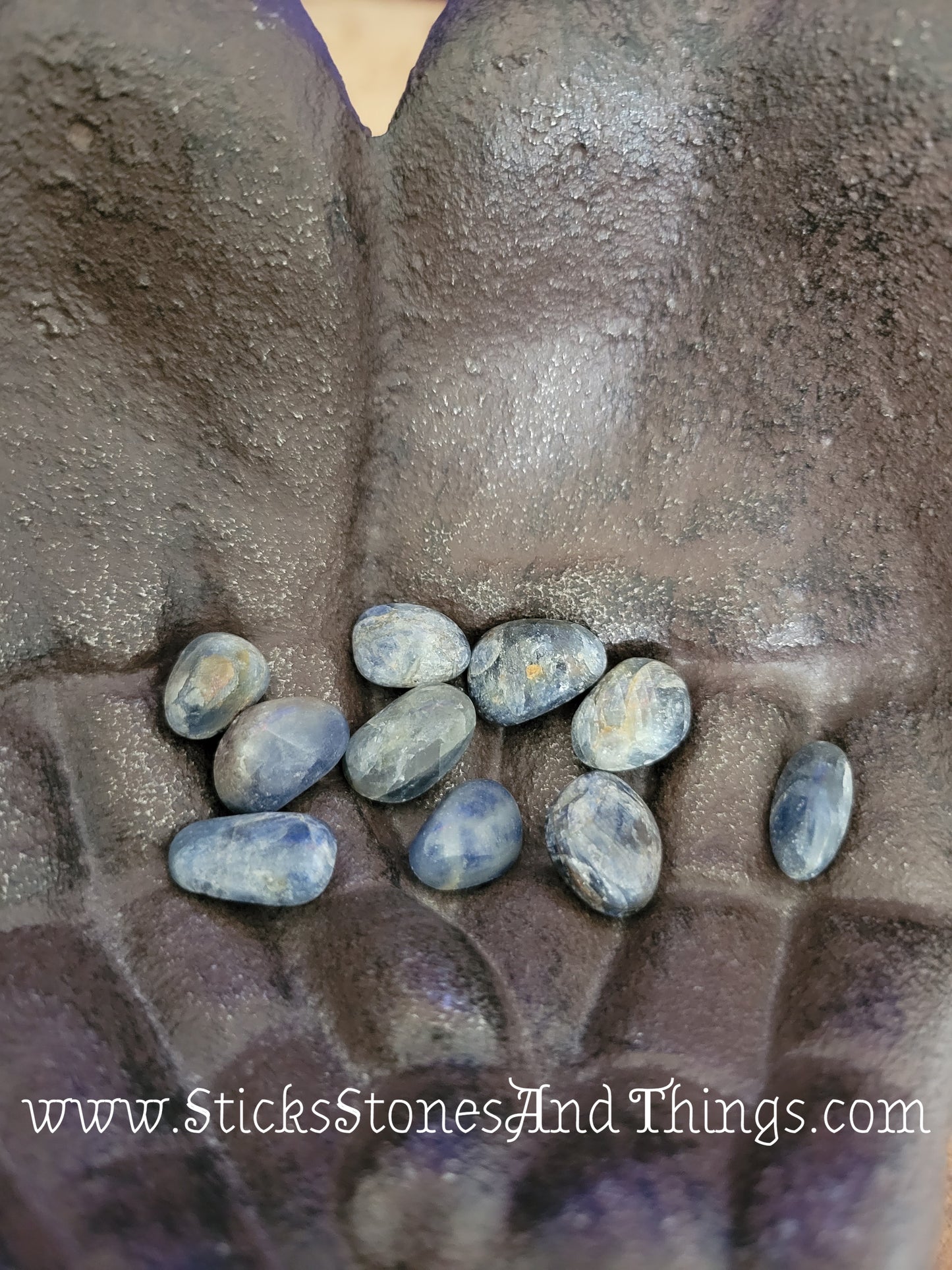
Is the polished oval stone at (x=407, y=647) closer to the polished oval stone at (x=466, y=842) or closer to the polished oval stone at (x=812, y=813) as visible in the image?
the polished oval stone at (x=466, y=842)

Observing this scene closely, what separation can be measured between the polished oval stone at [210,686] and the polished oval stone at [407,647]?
7 cm

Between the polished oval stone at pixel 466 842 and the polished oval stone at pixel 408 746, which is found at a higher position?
the polished oval stone at pixel 408 746

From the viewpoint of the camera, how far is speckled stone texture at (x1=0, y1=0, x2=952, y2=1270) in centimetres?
38

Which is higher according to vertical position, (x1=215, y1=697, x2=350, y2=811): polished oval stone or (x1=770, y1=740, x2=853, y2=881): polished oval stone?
(x1=215, y1=697, x2=350, y2=811): polished oval stone

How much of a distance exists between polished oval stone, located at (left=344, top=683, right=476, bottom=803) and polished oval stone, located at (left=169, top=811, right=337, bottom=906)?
6cm

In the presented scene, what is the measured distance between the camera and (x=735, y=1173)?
38cm

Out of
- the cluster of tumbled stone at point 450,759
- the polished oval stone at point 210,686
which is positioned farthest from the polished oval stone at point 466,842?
the polished oval stone at point 210,686

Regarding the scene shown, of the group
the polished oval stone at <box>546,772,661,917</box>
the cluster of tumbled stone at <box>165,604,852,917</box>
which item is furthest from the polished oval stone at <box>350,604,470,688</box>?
the polished oval stone at <box>546,772,661,917</box>

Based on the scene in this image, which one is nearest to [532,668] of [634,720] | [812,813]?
[634,720]

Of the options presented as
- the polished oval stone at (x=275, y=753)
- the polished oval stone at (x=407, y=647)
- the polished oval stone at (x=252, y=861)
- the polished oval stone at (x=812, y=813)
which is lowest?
the polished oval stone at (x=812, y=813)

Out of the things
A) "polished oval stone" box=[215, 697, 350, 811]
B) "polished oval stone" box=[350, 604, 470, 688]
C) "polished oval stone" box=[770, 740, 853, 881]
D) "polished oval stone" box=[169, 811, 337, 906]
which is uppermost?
"polished oval stone" box=[350, 604, 470, 688]

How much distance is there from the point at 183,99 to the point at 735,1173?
58cm

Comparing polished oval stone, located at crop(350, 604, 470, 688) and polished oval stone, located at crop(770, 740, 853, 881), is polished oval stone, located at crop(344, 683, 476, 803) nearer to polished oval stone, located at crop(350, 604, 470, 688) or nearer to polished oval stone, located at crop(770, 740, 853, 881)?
polished oval stone, located at crop(350, 604, 470, 688)

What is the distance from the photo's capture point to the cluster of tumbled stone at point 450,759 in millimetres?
473
